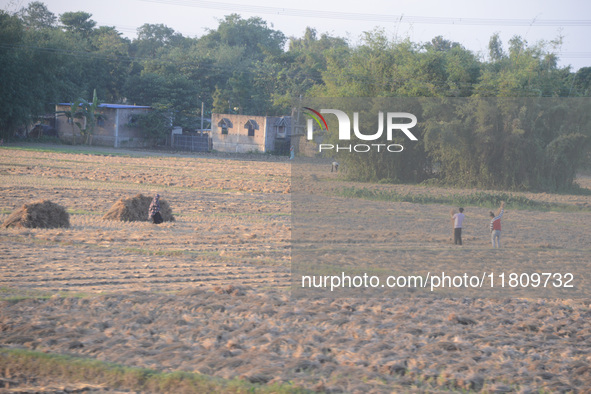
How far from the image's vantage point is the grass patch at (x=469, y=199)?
75.3 feet

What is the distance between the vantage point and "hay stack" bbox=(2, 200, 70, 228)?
13.7m

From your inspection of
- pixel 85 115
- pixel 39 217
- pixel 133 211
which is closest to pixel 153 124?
pixel 85 115

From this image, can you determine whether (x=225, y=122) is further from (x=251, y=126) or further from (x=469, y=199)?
(x=469, y=199)

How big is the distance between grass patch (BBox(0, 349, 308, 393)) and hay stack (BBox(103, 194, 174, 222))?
9500 mm

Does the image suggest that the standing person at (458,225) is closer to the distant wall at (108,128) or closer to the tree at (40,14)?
the distant wall at (108,128)

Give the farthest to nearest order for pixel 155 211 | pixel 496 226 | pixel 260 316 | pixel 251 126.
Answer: pixel 251 126 < pixel 155 211 < pixel 496 226 < pixel 260 316

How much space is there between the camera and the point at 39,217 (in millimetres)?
13828

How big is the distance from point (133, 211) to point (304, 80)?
135 ft

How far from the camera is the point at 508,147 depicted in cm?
2609

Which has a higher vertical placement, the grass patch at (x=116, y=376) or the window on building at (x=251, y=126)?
the window on building at (x=251, y=126)

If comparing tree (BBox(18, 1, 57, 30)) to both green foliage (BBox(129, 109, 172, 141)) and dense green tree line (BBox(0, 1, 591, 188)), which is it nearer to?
dense green tree line (BBox(0, 1, 591, 188))

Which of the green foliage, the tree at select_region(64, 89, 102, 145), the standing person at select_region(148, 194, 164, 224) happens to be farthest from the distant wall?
the standing person at select_region(148, 194, 164, 224)

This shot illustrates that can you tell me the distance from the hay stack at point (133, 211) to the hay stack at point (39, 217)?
5.25 ft

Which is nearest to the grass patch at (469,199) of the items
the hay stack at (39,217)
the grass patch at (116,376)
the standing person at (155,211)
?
the standing person at (155,211)
